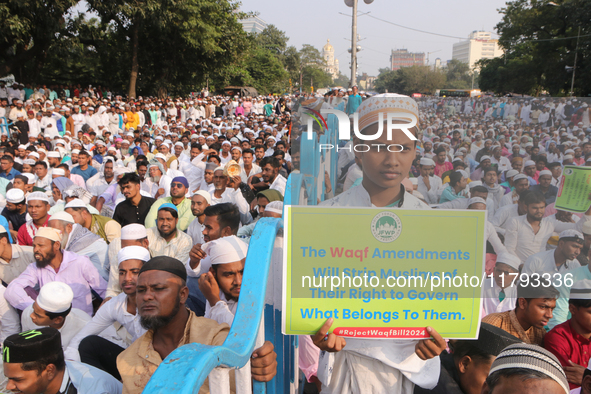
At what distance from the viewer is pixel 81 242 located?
424cm

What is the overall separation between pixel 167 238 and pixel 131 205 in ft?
4.68

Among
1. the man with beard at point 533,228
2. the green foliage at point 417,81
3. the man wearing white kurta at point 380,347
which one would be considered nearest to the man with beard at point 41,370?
the man wearing white kurta at point 380,347

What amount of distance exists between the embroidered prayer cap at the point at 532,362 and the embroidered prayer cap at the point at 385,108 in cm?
86

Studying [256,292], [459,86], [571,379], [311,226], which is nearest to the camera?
[256,292]

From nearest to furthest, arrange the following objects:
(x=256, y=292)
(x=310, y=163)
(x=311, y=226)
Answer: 1. (x=256, y=292)
2. (x=311, y=226)
3. (x=310, y=163)

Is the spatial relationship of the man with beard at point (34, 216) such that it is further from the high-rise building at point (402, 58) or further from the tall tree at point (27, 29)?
the high-rise building at point (402, 58)

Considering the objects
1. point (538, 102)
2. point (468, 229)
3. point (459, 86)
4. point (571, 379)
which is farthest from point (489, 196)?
point (459, 86)

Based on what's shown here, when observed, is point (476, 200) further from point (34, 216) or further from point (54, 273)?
point (34, 216)

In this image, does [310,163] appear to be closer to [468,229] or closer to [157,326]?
[468,229]

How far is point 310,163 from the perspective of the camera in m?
1.90

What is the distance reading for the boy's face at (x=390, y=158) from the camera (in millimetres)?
1647

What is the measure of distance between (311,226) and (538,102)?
1236 millimetres

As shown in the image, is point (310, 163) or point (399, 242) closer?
point (399, 242)

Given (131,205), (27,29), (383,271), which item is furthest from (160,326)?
(27,29)
